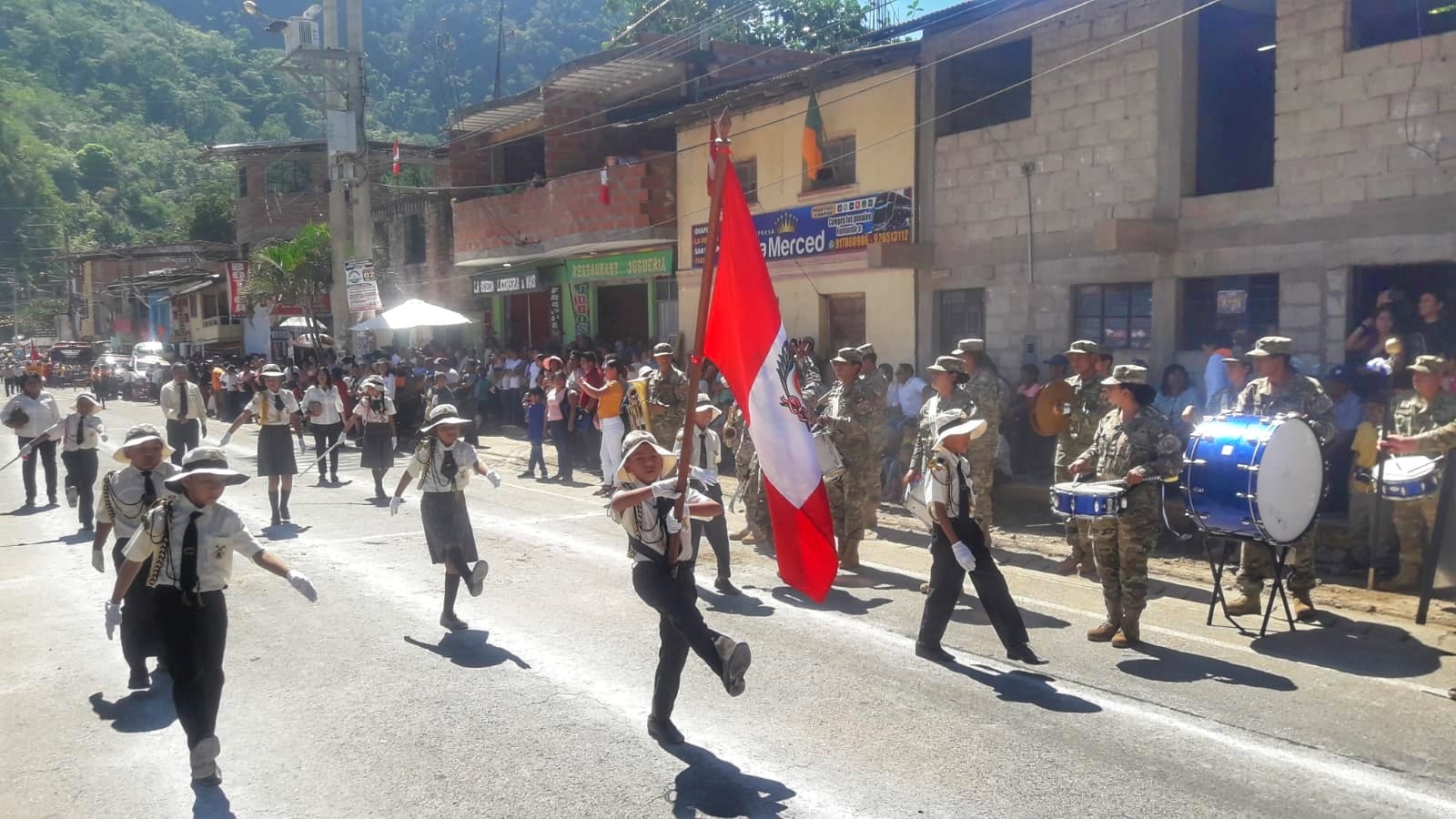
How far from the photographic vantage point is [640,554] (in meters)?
5.95

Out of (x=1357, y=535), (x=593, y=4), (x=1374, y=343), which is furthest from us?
(x=593, y=4)

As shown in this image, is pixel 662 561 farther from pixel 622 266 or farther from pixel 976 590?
pixel 622 266

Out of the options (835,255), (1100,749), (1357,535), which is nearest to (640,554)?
(1100,749)

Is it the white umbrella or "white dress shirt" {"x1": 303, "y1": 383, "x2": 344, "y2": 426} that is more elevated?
the white umbrella

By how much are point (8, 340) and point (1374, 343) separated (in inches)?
4070

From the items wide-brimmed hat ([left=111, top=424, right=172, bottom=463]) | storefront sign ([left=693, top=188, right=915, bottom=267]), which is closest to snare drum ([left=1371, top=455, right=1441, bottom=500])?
wide-brimmed hat ([left=111, top=424, right=172, bottom=463])

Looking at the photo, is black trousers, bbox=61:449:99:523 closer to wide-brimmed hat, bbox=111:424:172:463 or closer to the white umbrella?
wide-brimmed hat, bbox=111:424:172:463

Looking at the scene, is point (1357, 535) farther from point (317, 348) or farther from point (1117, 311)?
point (317, 348)

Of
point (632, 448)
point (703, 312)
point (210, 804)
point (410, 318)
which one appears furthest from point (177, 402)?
point (703, 312)

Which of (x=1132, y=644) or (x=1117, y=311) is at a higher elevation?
(x=1117, y=311)

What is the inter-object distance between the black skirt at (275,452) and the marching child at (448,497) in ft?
16.8

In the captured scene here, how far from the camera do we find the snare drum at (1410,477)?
7.98 meters

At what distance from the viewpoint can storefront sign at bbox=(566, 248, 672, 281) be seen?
75.1ft

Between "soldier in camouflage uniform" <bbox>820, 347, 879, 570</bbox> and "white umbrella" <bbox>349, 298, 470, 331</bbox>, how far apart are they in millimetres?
14602
